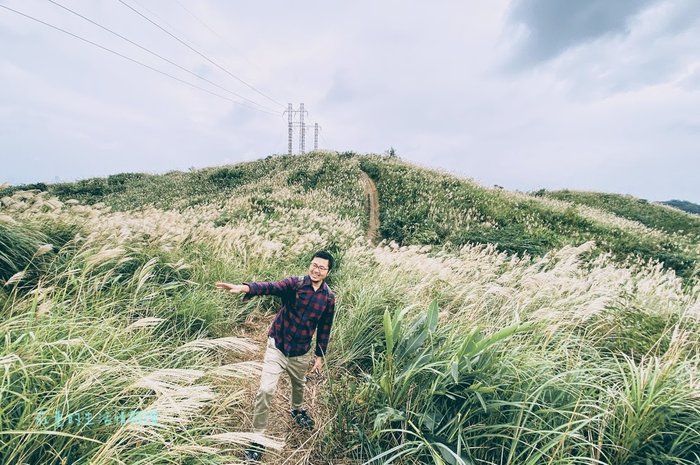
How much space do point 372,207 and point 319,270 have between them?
18.2 m

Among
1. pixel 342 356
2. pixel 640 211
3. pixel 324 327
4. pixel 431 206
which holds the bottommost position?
pixel 342 356

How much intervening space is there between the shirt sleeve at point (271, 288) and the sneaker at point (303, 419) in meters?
1.27

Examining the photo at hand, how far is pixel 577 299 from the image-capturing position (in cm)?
421

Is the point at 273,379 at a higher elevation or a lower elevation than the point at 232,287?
lower

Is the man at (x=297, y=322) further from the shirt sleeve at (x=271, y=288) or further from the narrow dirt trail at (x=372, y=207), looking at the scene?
the narrow dirt trail at (x=372, y=207)

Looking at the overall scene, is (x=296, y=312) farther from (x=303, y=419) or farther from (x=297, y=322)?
(x=303, y=419)

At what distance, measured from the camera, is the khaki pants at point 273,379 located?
10.3 ft

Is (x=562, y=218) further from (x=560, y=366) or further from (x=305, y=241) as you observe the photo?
(x=560, y=366)

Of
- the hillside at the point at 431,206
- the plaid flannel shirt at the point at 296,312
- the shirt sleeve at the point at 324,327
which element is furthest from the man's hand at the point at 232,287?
the hillside at the point at 431,206

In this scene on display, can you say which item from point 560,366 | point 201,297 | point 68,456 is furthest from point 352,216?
point 68,456

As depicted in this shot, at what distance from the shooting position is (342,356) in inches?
165

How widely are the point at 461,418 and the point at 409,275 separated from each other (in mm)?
3150

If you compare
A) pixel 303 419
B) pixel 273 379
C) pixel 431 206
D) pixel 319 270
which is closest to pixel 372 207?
pixel 431 206

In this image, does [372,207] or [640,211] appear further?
[640,211]
